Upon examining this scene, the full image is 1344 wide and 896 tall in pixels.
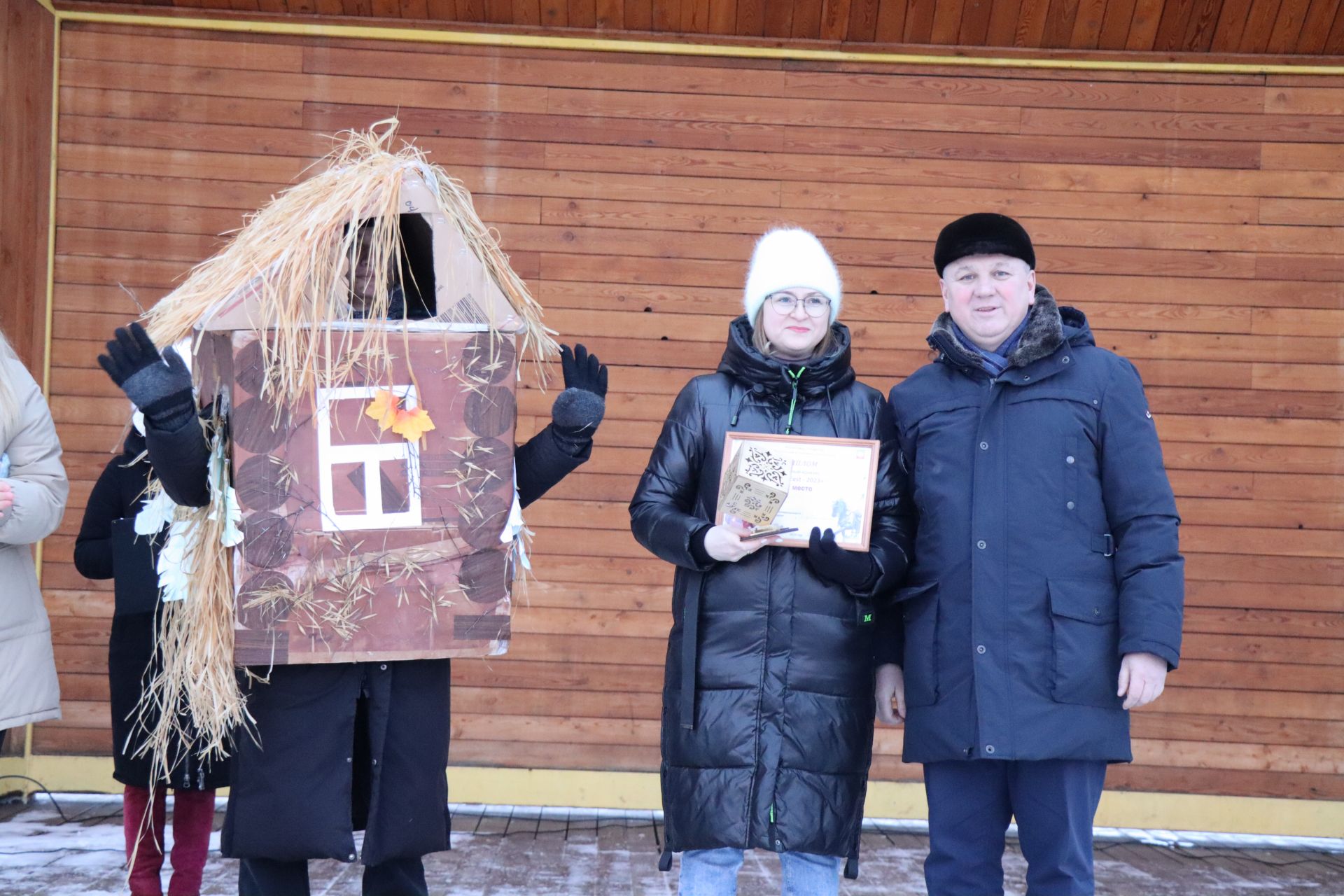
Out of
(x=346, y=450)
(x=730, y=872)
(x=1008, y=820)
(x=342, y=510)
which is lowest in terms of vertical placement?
(x=730, y=872)

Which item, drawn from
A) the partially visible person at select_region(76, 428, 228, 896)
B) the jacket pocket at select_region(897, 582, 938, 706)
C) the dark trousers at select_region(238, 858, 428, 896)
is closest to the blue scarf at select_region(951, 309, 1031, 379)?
the jacket pocket at select_region(897, 582, 938, 706)

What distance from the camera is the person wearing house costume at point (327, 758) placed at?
83.9 inches

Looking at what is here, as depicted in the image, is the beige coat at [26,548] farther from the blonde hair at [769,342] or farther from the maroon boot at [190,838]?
the blonde hair at [769,342]

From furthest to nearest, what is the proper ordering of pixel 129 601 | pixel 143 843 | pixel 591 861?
pixel 591 861 → pixel 143 843 → pixel 129 601

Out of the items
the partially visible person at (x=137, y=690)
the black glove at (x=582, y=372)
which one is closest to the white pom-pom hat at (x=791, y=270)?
the black glove at (x=582, y=372)

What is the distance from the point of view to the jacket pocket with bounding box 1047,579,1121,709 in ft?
7.29

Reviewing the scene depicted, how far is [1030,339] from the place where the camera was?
2350mm

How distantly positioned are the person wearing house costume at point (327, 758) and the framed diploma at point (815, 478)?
35 centimetres

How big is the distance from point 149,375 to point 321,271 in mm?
369

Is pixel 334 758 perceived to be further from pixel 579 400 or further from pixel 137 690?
pixel 137 690

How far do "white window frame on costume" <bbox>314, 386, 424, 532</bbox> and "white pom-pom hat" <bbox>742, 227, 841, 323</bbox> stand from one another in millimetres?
799

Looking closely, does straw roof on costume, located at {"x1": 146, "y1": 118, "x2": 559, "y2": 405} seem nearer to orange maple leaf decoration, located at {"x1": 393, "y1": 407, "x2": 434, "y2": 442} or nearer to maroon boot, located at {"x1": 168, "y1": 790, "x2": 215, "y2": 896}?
orange maple leaf decoration, located at {"x1": 393, "y1": 407, "x2": 434, "y2": 442}

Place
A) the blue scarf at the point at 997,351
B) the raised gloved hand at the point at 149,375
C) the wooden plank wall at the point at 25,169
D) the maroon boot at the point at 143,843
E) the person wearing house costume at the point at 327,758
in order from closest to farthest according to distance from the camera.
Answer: the raised gloved hand at the point at 149,375
the person wearing house costume at the point at 327,758
the blue scarf at the point at 997,351
the maroon boot at the point at 143,843
the wooden plank wall at the point at 25,169

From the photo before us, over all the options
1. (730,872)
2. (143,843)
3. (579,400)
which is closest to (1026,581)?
(730,872)
